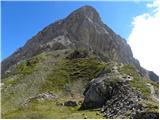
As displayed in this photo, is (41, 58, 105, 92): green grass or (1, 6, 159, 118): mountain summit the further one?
(41, 58, 105, 92): green grass

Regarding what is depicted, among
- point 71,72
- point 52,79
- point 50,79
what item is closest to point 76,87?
point 52,79

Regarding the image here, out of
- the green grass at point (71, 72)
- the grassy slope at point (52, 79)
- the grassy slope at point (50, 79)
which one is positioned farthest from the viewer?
the green grass at point (71, 72)

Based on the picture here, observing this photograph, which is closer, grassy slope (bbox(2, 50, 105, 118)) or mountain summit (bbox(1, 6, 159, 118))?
mountain summit (bbox(1, 6, 159, 118))

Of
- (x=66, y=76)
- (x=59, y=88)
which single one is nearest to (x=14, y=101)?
(x=59, y=88)

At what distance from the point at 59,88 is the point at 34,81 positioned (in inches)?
518

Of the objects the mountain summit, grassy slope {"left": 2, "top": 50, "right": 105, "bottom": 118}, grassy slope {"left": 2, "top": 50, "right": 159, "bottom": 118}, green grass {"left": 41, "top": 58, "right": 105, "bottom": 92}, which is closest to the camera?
the mountain summit

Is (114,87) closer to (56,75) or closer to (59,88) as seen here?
(59,88)

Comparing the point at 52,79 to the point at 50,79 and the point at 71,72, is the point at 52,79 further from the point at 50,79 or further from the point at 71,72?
the point at 71,72

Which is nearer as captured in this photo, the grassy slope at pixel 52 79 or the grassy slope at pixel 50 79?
the grassy slope at pixel 52 79

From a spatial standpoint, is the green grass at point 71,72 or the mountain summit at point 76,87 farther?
the green grass at point 71,72

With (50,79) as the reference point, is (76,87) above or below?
below

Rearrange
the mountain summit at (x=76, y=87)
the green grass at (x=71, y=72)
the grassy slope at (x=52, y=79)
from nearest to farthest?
1. the mountain summit at (x=76, y=87)
2. the grassy slope at (x=52, y=79)
3. the green grass at (x=71, y=72)

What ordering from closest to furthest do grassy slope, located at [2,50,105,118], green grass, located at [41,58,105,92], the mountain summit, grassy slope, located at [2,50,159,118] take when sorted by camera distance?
the mountain summit
grassy slope, located at [2,50,159,118]
grassy slope, located at [2,50,105,118]
green grass, located at [41,58,105,92]

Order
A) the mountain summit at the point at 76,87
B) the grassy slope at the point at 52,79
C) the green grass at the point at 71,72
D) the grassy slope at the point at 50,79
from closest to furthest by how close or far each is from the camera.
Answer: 1. the mountain summit at the point at 76,87
2. the grassy slope at the point at 52,79
3. the grassy slope at the point at 50,79
4. the green grass at the point at 71,72
